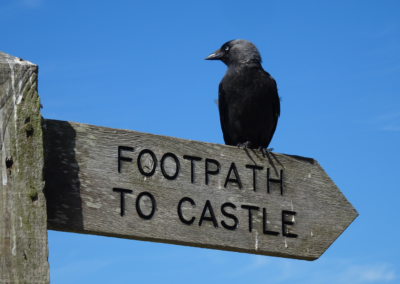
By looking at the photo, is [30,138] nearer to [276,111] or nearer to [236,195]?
[236,195]

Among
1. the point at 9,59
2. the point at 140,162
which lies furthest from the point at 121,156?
the point at 9,59

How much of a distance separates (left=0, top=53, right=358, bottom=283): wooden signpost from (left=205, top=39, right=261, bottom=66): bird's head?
9.51 ft

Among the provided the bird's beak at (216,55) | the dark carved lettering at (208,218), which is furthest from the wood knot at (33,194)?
the bird's beak at (216,55)

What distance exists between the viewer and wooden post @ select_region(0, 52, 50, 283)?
1.85 m

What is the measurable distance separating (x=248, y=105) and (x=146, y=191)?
2920mm

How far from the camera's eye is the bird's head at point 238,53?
18.4 feet

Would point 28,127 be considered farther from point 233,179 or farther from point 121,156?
point 233,179

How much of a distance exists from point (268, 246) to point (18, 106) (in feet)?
4.17

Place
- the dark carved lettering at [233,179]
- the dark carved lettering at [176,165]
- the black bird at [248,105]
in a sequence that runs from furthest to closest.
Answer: the black bird at [248,105]
the dark carved lettering at [233,179]
the dark carved lettering at [176,165]

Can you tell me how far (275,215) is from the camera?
2.64 metres

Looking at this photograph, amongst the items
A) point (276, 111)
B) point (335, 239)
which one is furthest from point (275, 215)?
point (276, 111)

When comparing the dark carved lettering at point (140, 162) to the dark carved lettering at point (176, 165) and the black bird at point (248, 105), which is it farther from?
the black bird at point (248, 105)

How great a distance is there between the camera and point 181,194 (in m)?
2.43

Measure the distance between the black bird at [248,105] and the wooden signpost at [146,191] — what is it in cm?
229
